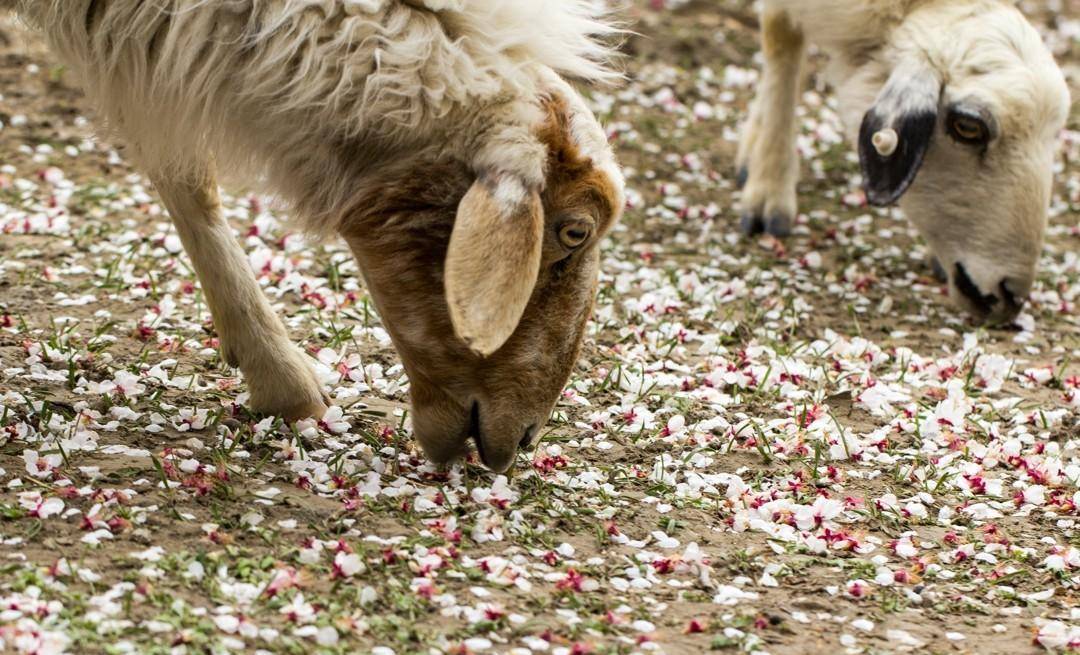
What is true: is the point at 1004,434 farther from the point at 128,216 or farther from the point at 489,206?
the point at 128,216

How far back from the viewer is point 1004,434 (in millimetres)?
5539

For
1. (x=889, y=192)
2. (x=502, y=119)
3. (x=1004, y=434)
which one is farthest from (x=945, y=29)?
(x=502, y=119)

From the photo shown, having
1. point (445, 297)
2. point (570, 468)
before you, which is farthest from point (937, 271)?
point (445, 297)

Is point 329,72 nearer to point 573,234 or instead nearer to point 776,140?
point 573,234

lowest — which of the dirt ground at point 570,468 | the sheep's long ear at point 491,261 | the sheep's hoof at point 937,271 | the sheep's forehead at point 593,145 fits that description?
the dirt ground at point 570,468

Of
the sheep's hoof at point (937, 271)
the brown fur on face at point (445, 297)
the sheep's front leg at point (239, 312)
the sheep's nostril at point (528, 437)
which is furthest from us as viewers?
the sheep's hoof at point (937, 271)

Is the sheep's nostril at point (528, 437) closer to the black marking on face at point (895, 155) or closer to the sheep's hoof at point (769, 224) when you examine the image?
the black marking on face at point (895, 155)

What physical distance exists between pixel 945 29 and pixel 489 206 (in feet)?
13.1

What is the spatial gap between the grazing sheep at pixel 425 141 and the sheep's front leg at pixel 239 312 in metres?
0.56

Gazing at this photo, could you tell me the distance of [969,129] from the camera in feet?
22.3

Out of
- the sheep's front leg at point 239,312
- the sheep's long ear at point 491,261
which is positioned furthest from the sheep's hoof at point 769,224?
the sheep's long ear at point 491,261

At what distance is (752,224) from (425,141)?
4212 millimetres

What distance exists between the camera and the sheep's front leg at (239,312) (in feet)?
16.0

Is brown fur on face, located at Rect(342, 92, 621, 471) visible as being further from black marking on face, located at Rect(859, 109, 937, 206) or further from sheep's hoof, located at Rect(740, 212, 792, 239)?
sheep's hoof, located at Rect(740, 212, 792, 239)
